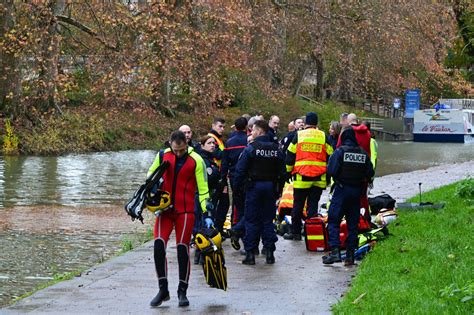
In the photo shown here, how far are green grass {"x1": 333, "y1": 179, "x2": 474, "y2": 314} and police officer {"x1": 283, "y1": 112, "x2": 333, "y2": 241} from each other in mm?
1327

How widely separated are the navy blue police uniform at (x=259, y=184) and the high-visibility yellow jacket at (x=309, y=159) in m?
1.67

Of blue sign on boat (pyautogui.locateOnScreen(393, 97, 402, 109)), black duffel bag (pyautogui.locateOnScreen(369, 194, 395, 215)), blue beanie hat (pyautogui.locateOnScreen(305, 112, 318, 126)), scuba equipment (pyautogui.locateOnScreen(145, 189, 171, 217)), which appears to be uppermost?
blue sign on boat (pyautogui.locateOnScreen(393, 97, 402, 109))

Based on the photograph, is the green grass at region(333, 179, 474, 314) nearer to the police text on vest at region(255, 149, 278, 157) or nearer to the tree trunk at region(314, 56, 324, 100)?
Result: the police text on vest at region(255, 149, 278, 157)

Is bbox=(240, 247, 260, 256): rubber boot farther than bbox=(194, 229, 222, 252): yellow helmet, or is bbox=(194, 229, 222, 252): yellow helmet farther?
bbox=(240, 247, 260, 256): rubber boot

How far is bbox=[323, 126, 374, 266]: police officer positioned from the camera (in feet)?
40.1

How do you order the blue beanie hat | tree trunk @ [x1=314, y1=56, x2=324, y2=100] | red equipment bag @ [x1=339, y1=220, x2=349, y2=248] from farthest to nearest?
tree trunk @ [x1=314, y1=56, x2=324, y2=100], the blue beanie hat, red equipment bag @ [x1=339, y1=220, x2=349, y2=248]

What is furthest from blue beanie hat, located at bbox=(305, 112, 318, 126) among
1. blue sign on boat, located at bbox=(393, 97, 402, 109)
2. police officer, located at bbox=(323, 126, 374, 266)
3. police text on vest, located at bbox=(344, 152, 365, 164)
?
blue sign on boat, located at bbox=(393, 97, 402, 109)

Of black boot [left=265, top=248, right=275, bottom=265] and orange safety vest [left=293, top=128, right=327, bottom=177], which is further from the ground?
orange safety vest [left=293, top=128, right=327, bottom=177]

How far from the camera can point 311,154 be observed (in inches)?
560

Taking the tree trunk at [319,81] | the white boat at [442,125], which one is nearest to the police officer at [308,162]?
the tree trunk at [319,81]

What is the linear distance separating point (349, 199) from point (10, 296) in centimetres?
433

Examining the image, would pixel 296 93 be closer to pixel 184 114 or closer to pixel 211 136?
pixel 184 114

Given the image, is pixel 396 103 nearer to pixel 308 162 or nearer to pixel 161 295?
pixel 308 162

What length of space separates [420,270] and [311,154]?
12.8ft
